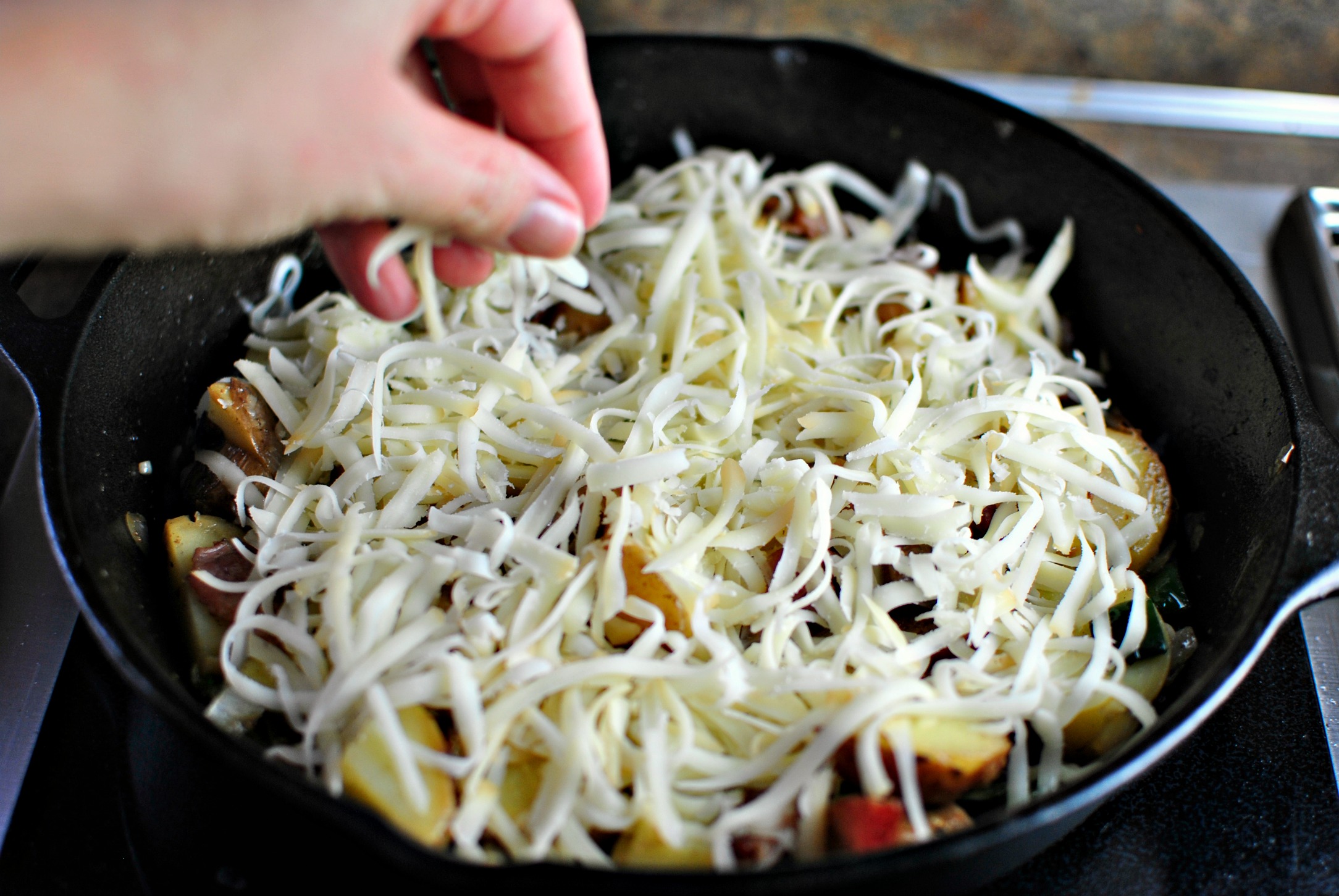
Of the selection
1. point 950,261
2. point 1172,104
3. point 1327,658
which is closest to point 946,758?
point 1327,658

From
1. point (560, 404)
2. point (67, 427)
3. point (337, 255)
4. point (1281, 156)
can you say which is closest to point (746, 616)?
point (560, 404)

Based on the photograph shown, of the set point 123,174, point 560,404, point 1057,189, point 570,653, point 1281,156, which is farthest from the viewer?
point 1281,156

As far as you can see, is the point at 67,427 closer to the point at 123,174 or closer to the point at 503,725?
the point at 123,174

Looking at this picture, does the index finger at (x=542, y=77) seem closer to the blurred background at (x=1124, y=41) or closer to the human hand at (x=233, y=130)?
the human hand at (x=233, y=130)

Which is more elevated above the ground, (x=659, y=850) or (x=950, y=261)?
(x=950, y=261)

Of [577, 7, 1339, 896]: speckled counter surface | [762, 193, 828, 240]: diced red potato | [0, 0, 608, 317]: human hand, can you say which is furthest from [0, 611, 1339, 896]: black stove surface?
[577, 7, 1339, 896]: speckled counter surface

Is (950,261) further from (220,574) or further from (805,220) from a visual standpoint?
(220,574)
